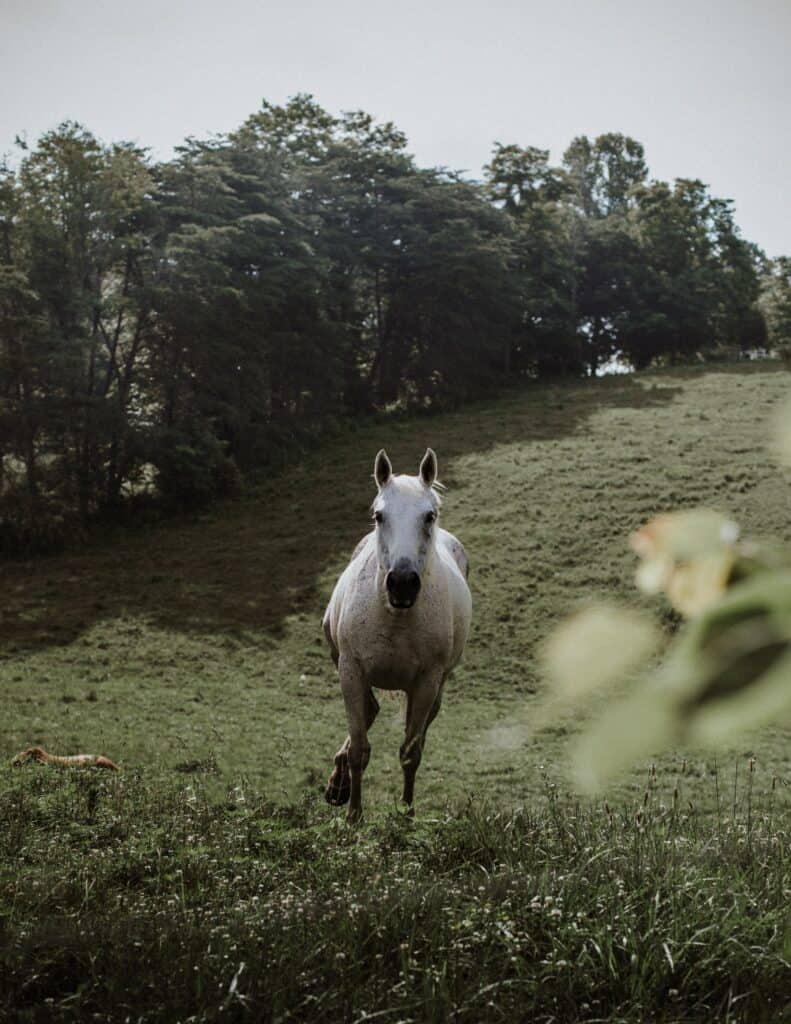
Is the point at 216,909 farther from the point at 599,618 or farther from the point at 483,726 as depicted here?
the point at 483,726

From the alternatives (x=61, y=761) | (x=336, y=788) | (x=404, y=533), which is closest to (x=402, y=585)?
(x=404, y=533)

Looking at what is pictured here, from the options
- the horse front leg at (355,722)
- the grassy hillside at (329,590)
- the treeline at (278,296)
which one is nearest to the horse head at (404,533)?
the horse front leg at (355,722)

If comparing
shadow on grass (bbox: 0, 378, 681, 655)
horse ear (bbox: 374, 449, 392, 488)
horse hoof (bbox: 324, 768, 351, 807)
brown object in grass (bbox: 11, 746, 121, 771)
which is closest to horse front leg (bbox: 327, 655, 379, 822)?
horse hoof (bbox: 324, 768, 351, 807)

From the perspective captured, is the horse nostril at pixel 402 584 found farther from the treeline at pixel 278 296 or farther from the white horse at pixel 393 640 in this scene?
the treeline at pixel 278 296

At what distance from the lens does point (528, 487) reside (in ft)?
80.9

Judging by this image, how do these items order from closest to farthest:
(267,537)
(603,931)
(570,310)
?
(603,931) → (267,537) → (570,310)

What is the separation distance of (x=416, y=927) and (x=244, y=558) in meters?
19.5

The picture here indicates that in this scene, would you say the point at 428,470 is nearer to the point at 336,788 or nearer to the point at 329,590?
the point at 336,788

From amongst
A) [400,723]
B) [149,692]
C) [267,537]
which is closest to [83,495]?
[267,537]

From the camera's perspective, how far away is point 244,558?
22062 millimetres

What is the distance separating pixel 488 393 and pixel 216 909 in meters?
35.6

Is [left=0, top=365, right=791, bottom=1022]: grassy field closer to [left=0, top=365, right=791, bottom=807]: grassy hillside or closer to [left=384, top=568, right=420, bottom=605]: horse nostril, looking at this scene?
[left=0, top=365, right=791, bottom=807]: grassy hillside

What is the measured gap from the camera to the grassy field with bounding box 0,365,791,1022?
8.68 feet

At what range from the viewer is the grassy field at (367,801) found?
2.65 m
